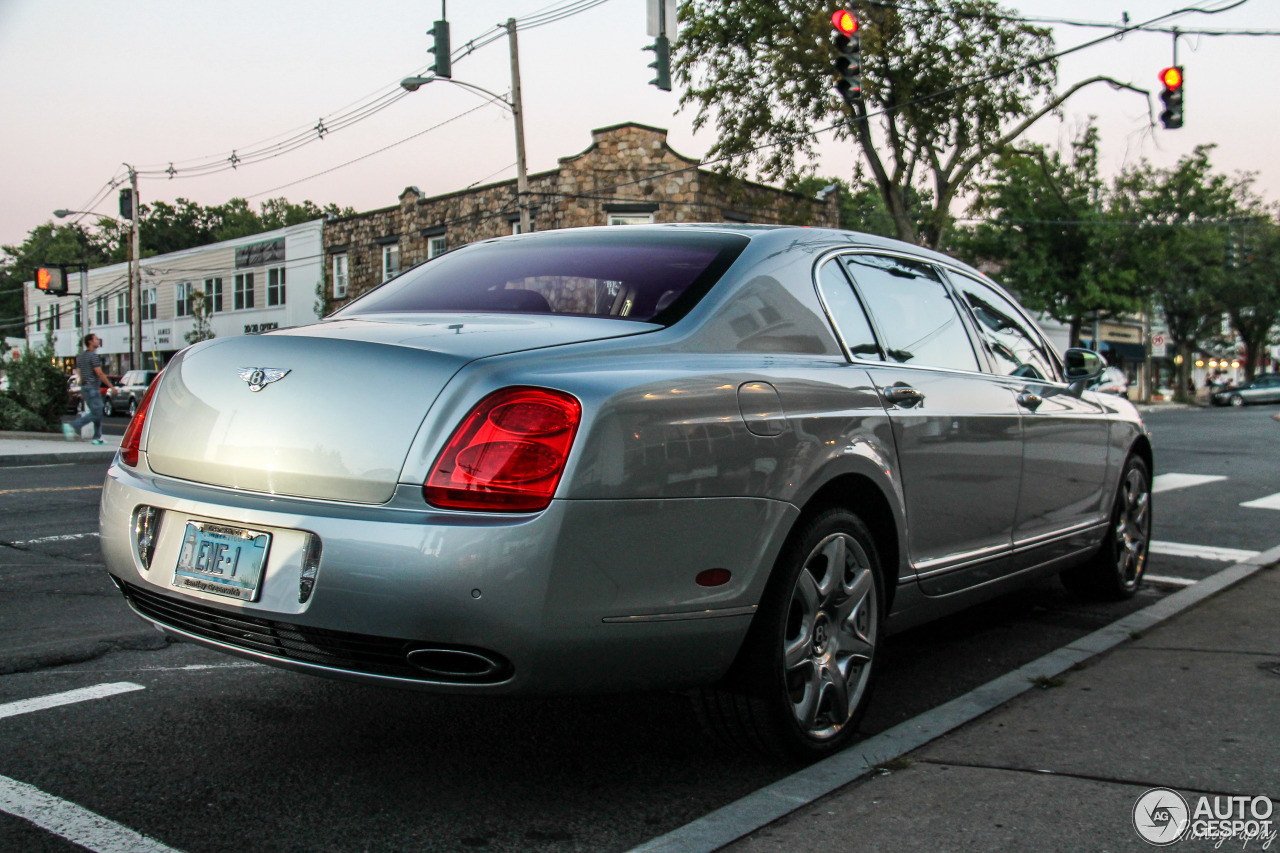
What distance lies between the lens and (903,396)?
11.7 ft

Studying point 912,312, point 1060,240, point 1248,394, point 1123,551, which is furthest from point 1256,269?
point 912,312

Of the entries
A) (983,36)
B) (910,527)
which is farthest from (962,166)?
(910,527)

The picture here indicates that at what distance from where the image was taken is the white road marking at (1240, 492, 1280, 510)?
9.31m

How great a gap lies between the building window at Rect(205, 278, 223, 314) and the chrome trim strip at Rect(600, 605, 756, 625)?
46.5 metres

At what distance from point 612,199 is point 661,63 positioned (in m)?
15.4

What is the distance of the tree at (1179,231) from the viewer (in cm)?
4197

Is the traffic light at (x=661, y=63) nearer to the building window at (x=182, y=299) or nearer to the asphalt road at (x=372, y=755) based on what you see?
the asphalt road at (x=372, y=755)

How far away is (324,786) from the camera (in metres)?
2.89

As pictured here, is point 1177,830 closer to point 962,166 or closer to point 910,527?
point 910,527

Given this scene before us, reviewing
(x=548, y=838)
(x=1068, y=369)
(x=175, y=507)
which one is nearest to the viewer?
(x=548, y=838)

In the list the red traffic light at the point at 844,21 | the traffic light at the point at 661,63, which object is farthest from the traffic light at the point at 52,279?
the red traffic light at the point at 844,21

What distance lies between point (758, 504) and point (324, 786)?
1.35m

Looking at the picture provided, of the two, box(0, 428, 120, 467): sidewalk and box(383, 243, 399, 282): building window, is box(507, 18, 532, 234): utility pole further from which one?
box(383, 243, 399, 282): building window

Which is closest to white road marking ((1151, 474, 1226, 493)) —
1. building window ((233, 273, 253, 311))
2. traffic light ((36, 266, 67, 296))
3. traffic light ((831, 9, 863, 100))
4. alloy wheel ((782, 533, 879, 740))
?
traffic light ((831, 9, 863, 100))
